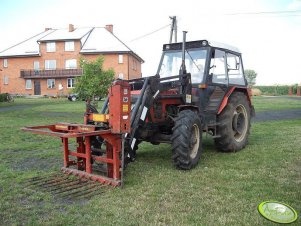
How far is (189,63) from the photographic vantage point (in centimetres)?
758

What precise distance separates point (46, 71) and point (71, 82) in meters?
3.96

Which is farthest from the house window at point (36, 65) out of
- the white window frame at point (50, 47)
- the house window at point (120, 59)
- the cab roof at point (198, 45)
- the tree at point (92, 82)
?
the cab roof at point (198, 45)

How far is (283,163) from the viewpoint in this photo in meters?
6.80

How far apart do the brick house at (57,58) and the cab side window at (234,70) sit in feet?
139

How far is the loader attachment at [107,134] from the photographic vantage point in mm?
5383

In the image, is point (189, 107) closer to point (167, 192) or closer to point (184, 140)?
point (184, 140)

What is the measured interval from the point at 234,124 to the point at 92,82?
1634cm

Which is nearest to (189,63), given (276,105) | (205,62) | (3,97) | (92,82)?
(205,62)

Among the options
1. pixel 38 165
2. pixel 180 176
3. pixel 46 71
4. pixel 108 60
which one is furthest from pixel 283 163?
pixel 46 71

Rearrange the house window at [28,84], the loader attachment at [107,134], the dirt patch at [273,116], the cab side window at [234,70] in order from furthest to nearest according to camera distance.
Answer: the house window at [28,84]
the dirt patch at [273,116]
the cab side window at [234,70]
the loader attachment at [107,134]

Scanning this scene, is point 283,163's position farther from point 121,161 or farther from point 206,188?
point 121,161

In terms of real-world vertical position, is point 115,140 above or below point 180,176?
above

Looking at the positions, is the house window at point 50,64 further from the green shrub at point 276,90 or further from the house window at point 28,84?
the green shrub at point 276,90

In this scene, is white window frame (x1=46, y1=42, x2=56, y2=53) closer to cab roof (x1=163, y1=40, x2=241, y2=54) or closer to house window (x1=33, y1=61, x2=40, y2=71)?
house window (x1=33, y1=61, x2=40, y2=71)
